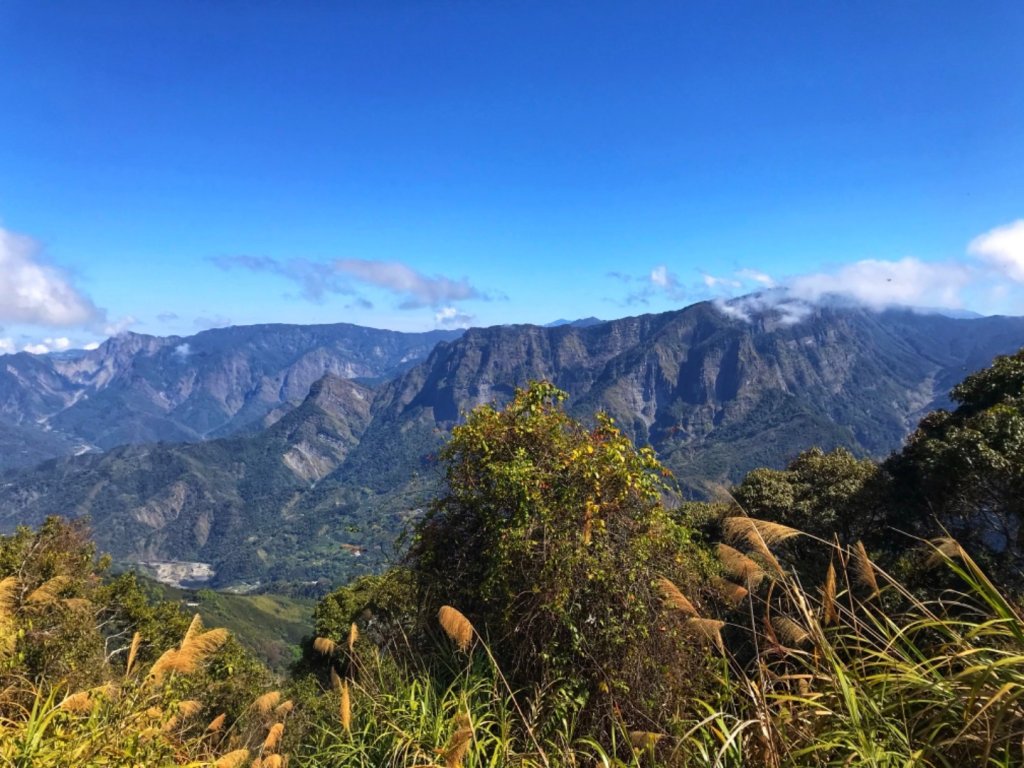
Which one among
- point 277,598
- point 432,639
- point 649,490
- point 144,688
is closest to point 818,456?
point 649,490

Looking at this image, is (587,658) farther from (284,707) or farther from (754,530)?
(284,707)

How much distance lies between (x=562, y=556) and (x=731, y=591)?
5.51 feet

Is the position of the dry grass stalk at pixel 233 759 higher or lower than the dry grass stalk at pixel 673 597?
lower

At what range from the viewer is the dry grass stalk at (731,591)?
5229 mm

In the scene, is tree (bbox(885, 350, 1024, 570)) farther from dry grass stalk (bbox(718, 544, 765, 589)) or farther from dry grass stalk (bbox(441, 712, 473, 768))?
dry grass stalk (bbox(441, 712, 473, 768))

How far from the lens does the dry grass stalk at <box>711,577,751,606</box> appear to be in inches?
206

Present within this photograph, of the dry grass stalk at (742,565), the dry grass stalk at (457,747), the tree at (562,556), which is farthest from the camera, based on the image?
the tree at (562,556)

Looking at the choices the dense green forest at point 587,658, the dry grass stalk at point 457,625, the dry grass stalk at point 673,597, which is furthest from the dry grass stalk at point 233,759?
the dry grass stalk at point 673,597

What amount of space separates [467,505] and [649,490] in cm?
225

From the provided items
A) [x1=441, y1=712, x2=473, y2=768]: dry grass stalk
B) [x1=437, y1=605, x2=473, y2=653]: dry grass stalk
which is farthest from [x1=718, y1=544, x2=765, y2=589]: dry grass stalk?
[x1=441, y1=712, x2=473, y2=768]: dry grass stalk

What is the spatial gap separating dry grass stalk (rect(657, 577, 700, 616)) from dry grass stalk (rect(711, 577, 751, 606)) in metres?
0.37

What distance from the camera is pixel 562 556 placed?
6055 mm

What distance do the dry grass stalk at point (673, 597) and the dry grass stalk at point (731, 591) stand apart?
37cm

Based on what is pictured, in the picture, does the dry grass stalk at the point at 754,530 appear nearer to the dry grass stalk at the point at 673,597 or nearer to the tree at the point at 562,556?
the dry grass stalk at the point at 673,597
